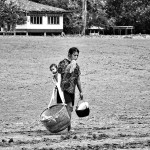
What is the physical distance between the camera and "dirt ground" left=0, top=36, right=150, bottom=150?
31.8 feet

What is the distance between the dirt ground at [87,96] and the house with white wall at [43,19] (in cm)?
3964

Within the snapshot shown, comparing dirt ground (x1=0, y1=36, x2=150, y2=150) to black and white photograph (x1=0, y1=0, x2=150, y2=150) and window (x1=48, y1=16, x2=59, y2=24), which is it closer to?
black and white photograph (x1=0, y1=0, x2=150, y2=150)

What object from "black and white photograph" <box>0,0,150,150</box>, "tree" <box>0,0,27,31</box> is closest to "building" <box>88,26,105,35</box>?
"tree" <box>0,0,27,31</box>

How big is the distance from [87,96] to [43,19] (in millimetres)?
64777

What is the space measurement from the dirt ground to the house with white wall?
3964 cm

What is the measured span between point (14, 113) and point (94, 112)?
2.22 metres

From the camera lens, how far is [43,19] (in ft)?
284

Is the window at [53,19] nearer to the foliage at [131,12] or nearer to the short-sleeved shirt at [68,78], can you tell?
the foliage at [131,12]

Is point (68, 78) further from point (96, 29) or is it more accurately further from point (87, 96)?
point (96, 29)

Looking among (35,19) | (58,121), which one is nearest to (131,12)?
(35,19)

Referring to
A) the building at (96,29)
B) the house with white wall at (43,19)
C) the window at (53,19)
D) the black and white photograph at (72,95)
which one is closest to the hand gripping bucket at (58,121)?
the black and white photograph at (72,95)

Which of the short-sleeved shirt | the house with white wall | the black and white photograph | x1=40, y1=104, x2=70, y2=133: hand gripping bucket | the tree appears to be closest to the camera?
the black and white photograph

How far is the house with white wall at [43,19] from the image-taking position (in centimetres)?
8488

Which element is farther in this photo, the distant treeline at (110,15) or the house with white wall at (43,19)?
the house with white wall at (43,19)
